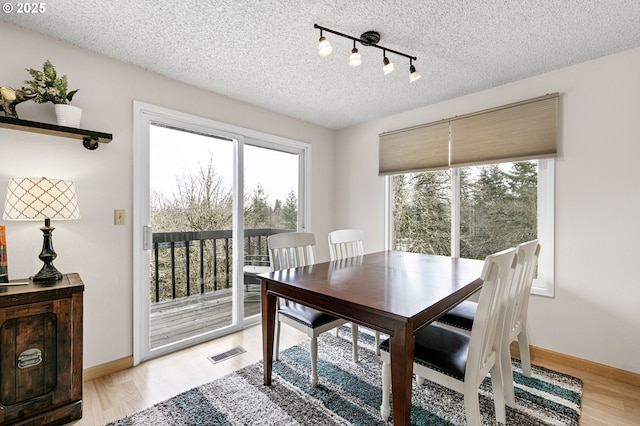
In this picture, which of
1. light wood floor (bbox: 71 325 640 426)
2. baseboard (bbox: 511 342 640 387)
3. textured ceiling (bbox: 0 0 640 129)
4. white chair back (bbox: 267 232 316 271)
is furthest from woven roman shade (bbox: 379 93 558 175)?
light wood floor (bbox: 71 325 640 426)

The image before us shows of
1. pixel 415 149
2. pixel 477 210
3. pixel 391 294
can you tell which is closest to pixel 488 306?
pixel 391 294

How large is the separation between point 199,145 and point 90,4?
125cm

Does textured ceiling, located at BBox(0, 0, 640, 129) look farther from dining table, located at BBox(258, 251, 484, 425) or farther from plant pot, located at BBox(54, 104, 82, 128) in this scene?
dining table, located at BBox(258, 251, 484, 425)

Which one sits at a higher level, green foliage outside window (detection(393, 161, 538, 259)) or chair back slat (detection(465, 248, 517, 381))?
green foliage outside window (detection(393, 161, 538, 259))

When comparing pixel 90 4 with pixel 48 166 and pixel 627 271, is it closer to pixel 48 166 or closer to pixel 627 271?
pixel 48 166

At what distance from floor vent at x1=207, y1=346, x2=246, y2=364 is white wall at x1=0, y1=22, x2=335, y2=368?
63 centimetres

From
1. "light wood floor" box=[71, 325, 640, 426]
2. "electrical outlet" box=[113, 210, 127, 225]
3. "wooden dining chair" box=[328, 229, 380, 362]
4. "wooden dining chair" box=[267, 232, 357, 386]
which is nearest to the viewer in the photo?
"light wood floor" box=[71, 325, 640, 426]

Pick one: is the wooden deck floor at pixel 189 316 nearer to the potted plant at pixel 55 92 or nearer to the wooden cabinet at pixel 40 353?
the wooden cabinet at pixel 40 353

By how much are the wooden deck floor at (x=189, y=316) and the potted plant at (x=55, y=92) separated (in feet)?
5.15

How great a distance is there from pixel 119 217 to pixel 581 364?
3700 millimetres

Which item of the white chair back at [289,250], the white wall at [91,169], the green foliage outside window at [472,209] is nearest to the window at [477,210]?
the green foliage outside window at [472,209]

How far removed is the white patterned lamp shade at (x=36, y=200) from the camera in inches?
62.3

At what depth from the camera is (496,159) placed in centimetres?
264

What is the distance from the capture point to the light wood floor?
174 centimetres
